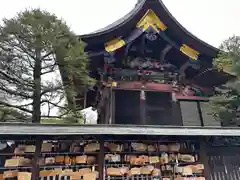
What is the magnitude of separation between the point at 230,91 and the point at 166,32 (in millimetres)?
2854

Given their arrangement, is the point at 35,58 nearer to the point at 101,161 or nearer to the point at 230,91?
the point at 101,161

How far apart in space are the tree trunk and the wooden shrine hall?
160 cm

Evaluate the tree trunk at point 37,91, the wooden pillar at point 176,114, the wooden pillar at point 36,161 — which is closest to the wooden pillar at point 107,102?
the tree trunk at point 37,91

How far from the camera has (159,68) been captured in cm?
796

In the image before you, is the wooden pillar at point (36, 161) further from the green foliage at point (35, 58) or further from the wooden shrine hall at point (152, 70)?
the wooden shrine hall at point (152, 70)

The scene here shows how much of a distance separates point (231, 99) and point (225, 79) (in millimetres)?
1425

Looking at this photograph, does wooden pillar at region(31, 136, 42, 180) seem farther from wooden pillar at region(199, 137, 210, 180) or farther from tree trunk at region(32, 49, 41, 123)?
wooden pillar at region(199, 137, 210, 180)

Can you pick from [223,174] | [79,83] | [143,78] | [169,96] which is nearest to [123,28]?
[143,78]

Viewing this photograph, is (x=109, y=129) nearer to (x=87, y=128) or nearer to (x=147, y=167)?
(x=87, y=128)

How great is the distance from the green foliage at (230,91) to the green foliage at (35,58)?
429 cm

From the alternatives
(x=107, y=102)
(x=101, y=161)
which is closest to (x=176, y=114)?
(x=107, y=102)

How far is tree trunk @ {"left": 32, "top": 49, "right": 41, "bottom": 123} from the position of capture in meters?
5.52

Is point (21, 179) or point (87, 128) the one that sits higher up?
point (87, 128)

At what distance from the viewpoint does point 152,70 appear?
791cm
